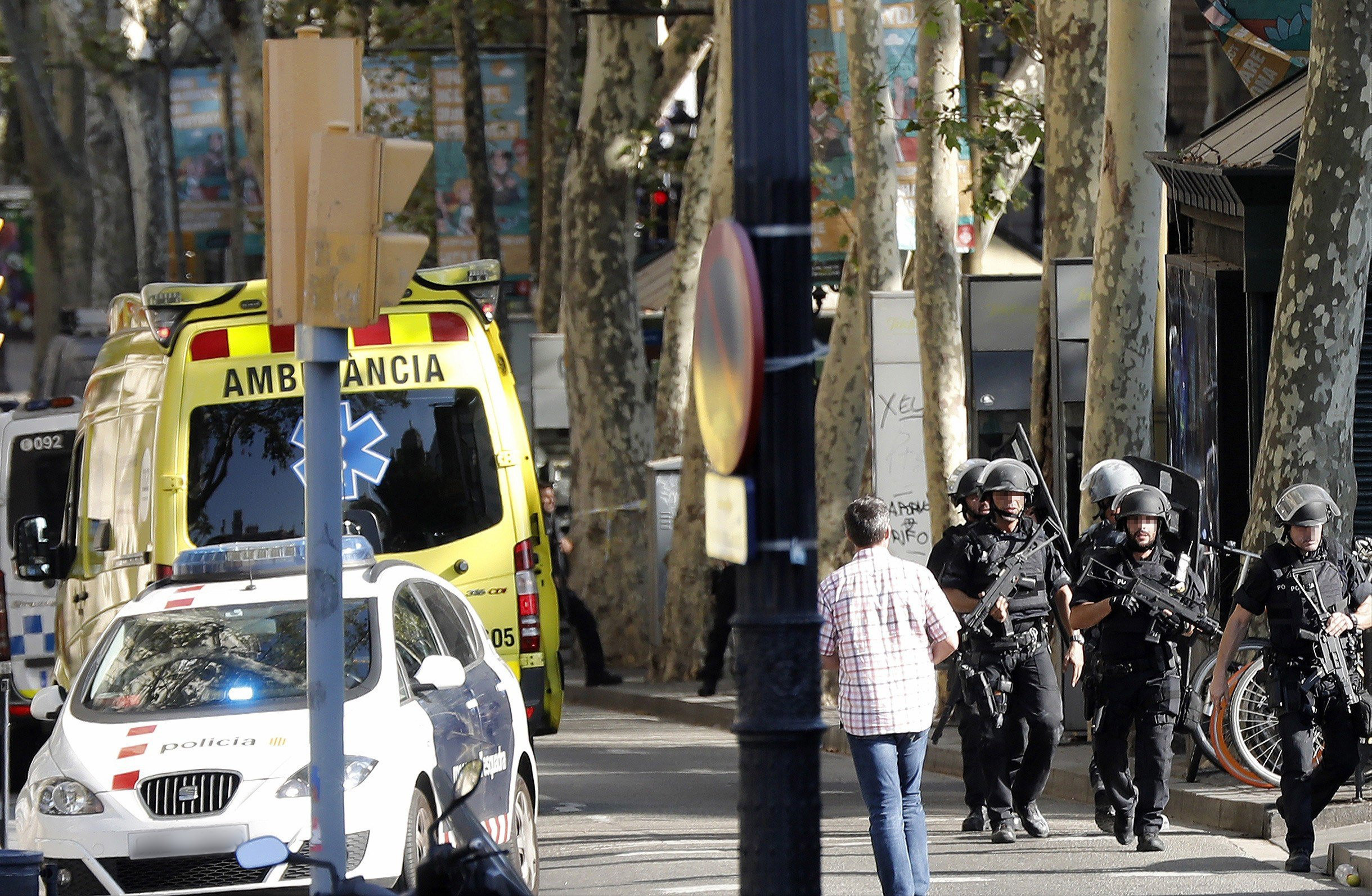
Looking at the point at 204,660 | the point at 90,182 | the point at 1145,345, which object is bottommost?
the point at 204,660

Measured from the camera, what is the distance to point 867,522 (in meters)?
8.17

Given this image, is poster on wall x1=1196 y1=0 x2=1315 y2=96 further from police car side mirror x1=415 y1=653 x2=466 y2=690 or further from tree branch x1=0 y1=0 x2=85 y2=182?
tree branch x1=0 y1=0 x2=85 y2=182

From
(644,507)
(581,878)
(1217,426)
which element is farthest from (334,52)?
(644,507)

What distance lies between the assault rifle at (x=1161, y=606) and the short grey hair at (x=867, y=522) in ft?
7.19

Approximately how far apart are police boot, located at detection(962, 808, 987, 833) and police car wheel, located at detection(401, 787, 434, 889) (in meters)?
3.56

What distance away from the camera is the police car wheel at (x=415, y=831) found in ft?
25.4

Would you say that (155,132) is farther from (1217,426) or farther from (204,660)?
(204,660)

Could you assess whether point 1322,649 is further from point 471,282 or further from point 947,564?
point 471,282

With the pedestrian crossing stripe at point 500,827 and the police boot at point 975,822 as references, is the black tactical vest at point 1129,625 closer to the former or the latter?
the police boot at point 975,822

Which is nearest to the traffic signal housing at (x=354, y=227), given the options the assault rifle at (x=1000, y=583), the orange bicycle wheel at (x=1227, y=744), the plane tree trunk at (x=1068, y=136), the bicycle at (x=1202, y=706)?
the assault rifle at (x=1000, y=583)

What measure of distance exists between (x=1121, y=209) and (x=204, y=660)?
7.23m

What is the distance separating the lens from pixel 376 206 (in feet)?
21.2

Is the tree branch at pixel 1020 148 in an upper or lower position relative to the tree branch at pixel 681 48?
lower

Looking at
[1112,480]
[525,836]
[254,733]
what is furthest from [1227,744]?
[254,733]
